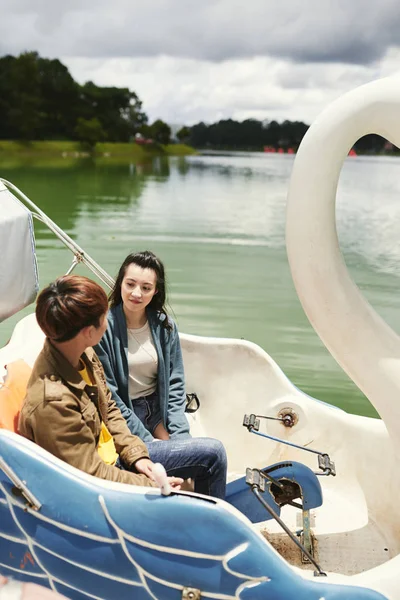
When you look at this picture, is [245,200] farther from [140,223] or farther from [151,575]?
[151,575]

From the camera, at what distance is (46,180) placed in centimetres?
1922

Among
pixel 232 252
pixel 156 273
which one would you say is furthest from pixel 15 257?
pixel 232 252

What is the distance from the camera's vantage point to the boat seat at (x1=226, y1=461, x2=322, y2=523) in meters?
1.97

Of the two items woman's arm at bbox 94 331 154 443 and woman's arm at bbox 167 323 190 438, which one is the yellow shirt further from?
woman's arm at bbox 167 323 190 438

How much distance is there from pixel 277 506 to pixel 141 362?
2.01 feet

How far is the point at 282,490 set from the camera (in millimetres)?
1989

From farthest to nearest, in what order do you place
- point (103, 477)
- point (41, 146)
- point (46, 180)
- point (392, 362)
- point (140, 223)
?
1. point (41, 146)
2. point (46, 180)
3. point (140, 223)
4. point (392, 362)
5. point (103, 477)

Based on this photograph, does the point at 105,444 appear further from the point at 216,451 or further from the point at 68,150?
the point at 68,150

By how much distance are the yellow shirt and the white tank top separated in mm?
354

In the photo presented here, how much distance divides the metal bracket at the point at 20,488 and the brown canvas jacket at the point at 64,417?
88 mm

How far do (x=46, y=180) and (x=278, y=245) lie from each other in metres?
11.7

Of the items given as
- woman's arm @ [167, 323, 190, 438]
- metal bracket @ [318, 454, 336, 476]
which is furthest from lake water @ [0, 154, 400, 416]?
metal bracket @ [318, 454, 336, 476]

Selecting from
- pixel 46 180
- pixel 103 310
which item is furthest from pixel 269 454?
pixel 46 180

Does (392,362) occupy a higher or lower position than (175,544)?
higher
